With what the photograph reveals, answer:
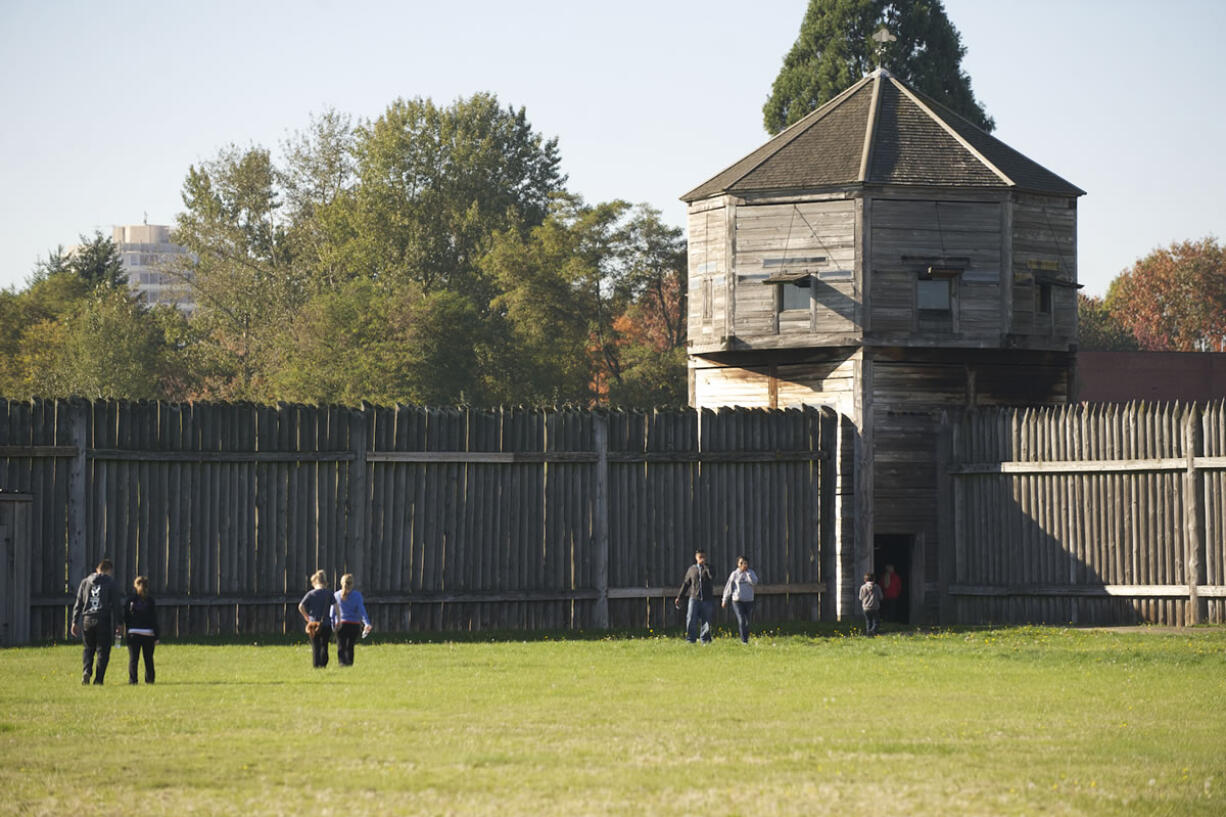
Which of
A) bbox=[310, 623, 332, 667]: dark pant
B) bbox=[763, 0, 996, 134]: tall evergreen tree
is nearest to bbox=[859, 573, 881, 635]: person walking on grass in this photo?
bbox=[310, 623, 332, 667]: dark pant

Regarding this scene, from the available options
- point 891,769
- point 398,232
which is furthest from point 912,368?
point 398,232

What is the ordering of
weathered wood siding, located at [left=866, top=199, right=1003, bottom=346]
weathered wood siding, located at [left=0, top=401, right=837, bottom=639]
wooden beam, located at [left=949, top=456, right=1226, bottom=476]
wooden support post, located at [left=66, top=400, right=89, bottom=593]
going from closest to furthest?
wooden support post, located at [left=66, top=400, right=89, bottom=593]
weathered wood siding, located at [left=0, top=401, right=837, bottom=639]
wooden beam, located at [left=949, top=456, right=1226, bottom=476]
weathered wood siding, located at [left=866, top=199, right=1003, bottom=346]

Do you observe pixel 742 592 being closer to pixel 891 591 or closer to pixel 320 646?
pixel 320 646

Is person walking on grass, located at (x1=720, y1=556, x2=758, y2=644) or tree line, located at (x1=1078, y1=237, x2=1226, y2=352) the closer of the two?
person walking on grass, located at (x1=720, y1=556, x2=758, y2=644)

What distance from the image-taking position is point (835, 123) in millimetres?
32875

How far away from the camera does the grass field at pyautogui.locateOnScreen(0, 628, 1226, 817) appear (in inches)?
461

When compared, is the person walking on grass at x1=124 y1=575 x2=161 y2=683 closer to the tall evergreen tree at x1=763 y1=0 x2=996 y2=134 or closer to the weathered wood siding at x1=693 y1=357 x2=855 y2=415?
the weathered wood siding at x1=693 y1=357 x2=855 y2=415

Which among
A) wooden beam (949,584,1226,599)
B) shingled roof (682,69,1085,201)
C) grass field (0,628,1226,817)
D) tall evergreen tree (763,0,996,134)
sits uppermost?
tall evergreen tree (763,0,996,134)

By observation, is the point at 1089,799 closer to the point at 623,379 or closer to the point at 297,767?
the point at 297,767

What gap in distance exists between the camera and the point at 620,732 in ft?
49.2

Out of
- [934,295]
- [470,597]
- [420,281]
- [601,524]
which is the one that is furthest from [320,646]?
[420,281]

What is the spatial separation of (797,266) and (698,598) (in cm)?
790

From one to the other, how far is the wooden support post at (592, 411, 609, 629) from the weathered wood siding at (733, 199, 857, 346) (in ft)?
17.8

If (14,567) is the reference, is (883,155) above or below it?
above
